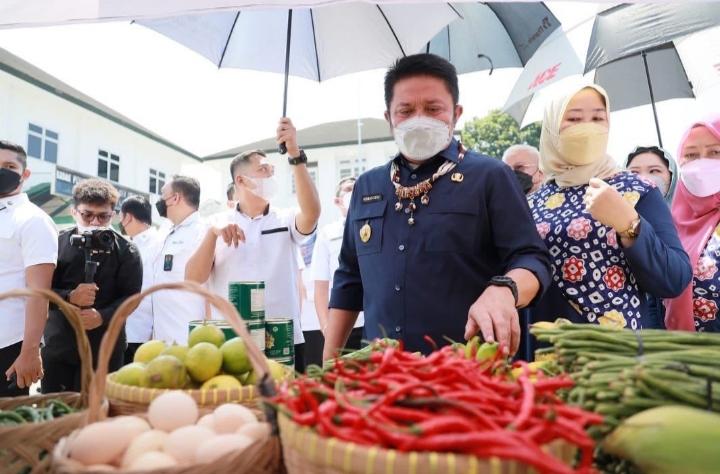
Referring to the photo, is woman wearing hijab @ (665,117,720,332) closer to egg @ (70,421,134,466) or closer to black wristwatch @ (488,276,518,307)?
black wristwatch @ (488,276,518,307)

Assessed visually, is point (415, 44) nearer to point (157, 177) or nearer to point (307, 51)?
point (307, 51)

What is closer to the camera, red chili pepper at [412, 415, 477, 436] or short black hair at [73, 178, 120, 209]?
red chili pepper at [412, 415, 477, 436]

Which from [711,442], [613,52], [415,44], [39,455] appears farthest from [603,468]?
[613,52]

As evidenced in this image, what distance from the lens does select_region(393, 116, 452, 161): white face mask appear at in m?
2.34

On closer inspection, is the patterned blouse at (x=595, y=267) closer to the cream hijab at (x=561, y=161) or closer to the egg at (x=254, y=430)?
the cream hijab at (x=561, y=161)

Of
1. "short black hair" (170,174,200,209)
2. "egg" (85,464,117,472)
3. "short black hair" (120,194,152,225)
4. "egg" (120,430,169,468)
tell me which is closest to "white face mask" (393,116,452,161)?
"egg" (120,430,169,468)

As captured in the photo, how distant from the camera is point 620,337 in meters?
1.36

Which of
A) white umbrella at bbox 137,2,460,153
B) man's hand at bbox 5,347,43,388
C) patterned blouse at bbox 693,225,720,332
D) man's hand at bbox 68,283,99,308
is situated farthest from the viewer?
white umbrella at bbox 137,2,460,153

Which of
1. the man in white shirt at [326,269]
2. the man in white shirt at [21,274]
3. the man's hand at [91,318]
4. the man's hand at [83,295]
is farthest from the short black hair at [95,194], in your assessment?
the man in white shirt at [326,269]

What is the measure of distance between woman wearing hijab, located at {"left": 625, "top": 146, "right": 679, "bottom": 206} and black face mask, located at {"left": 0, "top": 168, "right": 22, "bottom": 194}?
4570mm

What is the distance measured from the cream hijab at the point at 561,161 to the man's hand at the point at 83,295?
319 cm

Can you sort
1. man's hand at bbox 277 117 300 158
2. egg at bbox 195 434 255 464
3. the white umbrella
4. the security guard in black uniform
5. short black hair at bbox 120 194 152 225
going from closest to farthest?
egg at bbox 195 434 255 464
man's hand at bbox 277 117 300 158
the security guard in black uniform
the white umbrella
short black hair at bbox 120 194 152 225

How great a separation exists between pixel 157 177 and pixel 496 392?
27482 millimetres

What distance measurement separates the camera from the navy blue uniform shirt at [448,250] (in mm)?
2277
